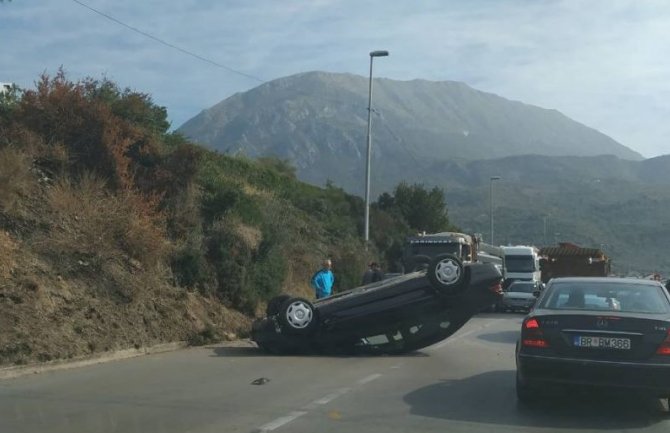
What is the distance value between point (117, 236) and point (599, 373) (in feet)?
37.5

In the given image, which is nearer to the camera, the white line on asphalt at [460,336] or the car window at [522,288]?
the white line on asphalt at [460,336]

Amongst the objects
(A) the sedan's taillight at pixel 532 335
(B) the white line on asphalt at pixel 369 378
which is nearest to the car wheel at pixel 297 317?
(B) the white line on asphalt at pixel 369 378

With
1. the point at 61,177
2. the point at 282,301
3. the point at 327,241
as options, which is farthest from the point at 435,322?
the point at 327,241

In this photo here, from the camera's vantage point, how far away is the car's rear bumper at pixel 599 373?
9.18 meters

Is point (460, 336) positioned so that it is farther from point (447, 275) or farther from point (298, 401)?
point (298, 401)

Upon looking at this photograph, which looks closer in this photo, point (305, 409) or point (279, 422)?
point (279, 422)

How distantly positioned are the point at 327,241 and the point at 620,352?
77.6 feet

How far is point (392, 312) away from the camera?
1545 centimetres

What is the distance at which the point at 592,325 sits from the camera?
31.1 feet

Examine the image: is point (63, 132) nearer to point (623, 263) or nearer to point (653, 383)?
point (653, 383)

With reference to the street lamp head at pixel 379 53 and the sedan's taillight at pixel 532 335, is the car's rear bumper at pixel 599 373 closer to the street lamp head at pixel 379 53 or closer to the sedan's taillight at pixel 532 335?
the sedan's taillight at pixel 532 335

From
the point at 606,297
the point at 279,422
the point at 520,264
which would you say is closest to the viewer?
A: the point at 279,422

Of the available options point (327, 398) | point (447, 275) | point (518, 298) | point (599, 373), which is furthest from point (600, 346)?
point (518, 298)

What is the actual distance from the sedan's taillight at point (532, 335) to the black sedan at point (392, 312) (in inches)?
207
